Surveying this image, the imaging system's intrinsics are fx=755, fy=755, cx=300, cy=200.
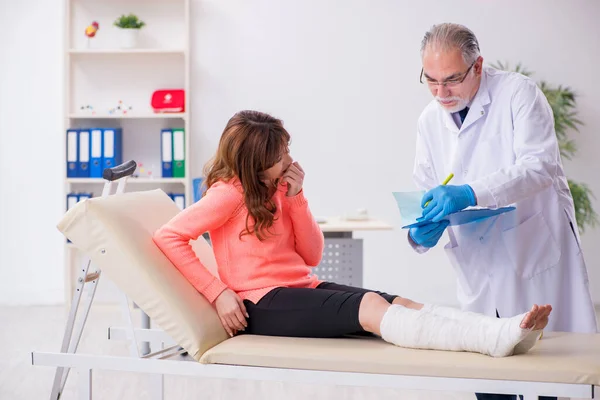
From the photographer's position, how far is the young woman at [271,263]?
5.02ft

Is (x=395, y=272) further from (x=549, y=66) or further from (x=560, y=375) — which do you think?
(x=560, y=375)

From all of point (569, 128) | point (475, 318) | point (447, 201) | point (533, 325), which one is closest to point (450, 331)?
point (475, 318)

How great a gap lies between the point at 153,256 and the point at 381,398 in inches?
49.0

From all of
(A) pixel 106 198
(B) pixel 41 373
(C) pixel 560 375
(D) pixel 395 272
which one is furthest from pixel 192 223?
(D) pixel 395 272

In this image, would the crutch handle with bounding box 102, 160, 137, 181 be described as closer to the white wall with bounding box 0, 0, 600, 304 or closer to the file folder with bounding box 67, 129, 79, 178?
the file folder with bounding box 67, 129, 79, 178

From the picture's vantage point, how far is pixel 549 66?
4.32m

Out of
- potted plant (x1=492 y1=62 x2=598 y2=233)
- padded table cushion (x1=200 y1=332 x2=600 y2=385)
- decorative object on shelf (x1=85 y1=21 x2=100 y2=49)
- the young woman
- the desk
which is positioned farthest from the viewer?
decorative object on shelf (x1=85 y1=21 x2=100 y2=49)

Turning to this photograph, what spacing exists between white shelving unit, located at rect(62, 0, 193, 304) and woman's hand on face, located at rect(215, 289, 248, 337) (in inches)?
104

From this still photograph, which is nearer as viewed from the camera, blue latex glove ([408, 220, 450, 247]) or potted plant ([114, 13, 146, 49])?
blue latex glove ([408, 220, 450, 247])

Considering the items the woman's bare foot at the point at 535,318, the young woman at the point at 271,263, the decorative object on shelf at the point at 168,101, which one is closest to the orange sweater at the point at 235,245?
the young woman at the point at 271,263

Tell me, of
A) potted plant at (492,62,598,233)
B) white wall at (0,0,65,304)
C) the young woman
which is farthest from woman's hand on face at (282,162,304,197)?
white wall at (0,0,65,304)

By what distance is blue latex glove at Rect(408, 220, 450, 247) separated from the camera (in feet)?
5.85

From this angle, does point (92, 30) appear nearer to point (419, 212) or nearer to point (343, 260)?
point (343, 260)

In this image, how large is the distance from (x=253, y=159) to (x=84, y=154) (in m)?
2.59
